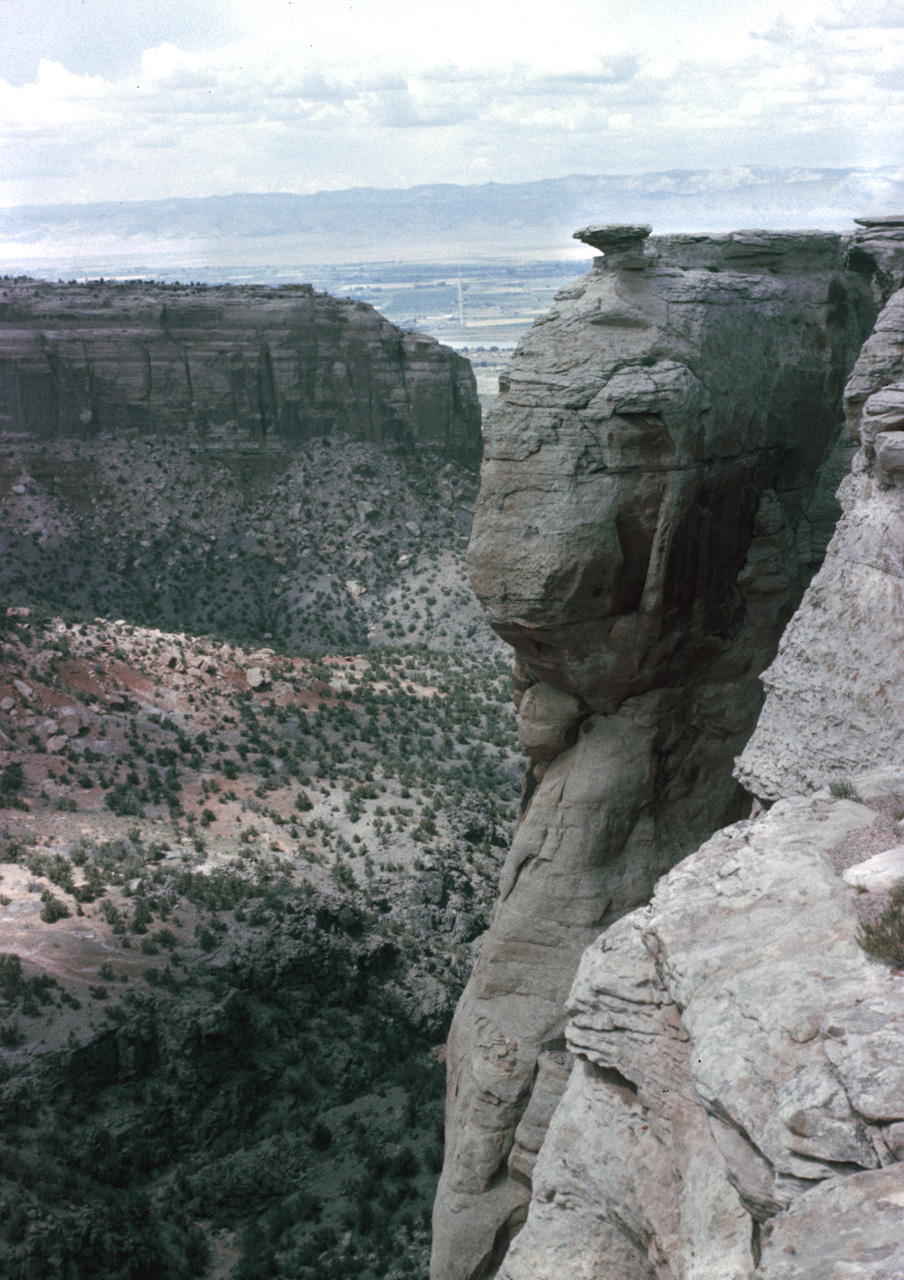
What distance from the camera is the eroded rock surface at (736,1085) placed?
6633 millimetres

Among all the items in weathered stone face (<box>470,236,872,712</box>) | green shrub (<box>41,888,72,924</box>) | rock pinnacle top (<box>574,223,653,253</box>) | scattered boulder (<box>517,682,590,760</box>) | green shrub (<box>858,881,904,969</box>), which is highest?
rock pinnacle top (<box>574,223,653,253</box>)

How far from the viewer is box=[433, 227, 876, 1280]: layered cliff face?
14867 millimetres

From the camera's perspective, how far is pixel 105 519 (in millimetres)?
74125

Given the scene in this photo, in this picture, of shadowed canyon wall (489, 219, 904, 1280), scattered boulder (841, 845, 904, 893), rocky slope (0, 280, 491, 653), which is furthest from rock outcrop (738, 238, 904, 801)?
rocky slope (0, 280, 491, 653)

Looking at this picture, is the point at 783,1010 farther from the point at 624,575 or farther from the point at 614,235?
the point at 614,235

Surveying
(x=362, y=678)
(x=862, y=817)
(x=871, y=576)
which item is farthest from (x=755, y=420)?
(x=362, y=678)

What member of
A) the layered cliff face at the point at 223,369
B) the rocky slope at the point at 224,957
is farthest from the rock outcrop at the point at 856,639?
the layered cliff face at the point at 223,369

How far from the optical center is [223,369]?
7775cm

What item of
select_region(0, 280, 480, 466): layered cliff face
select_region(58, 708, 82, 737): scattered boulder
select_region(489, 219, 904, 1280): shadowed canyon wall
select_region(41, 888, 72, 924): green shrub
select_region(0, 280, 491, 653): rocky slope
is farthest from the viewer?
select_region(0, 280, 480, 466): layered cliff face

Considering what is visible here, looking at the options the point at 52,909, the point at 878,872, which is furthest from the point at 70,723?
the point at 878,872

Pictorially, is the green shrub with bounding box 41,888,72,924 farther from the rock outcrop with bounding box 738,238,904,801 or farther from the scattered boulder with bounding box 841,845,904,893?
the scattered boulder with bounding box 841,845,904,893

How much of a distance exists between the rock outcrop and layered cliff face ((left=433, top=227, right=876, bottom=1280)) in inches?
97.3

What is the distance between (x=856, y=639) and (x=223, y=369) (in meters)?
71.0

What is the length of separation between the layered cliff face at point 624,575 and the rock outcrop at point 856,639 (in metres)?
2.47
